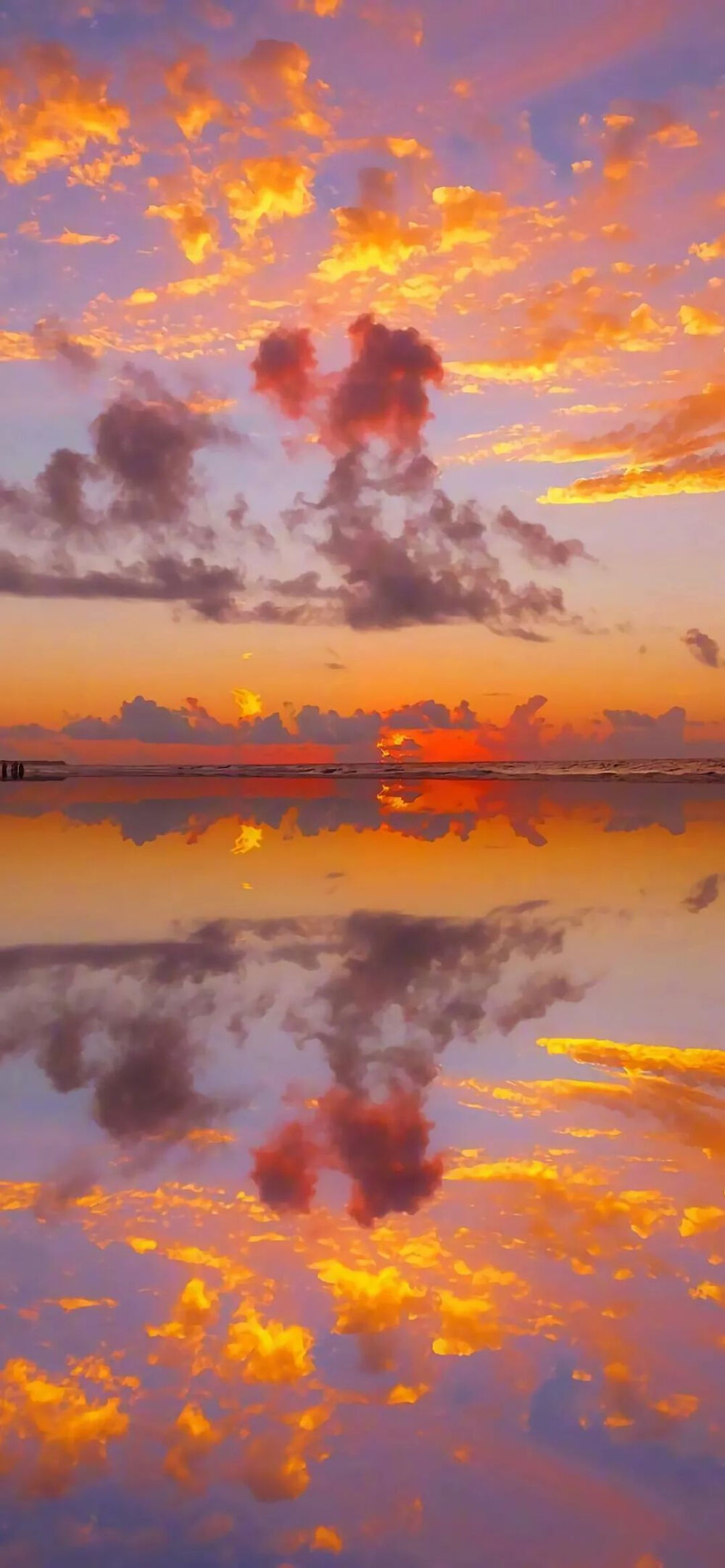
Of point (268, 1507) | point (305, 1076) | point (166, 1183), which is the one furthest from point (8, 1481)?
point (305, 1076)

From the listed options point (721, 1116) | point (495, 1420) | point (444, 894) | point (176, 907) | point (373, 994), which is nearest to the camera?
point (495, 1420)

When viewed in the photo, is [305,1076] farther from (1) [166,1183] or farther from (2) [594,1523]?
(2) [594,1523]

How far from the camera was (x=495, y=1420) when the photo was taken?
5766 mm

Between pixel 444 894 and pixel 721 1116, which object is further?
pixel 444 894

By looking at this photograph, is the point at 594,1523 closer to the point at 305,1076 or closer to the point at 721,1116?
the point at 721,1116

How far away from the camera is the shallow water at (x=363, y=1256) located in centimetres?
520

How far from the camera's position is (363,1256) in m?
7.61

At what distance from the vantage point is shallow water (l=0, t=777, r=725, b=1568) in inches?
205

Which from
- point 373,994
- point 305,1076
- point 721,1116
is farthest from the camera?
point 373,994

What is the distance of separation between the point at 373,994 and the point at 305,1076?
3868 millimetres

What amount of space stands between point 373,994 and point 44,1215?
7.65 metres

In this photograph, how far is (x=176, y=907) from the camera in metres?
23.1

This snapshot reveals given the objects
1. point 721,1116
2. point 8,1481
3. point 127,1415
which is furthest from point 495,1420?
point 721,1116

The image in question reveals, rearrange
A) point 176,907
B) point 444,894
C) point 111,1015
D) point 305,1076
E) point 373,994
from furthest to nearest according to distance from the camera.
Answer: point 444,894
point 176,907
point 373,994
point 111,1015
point 305,1076
